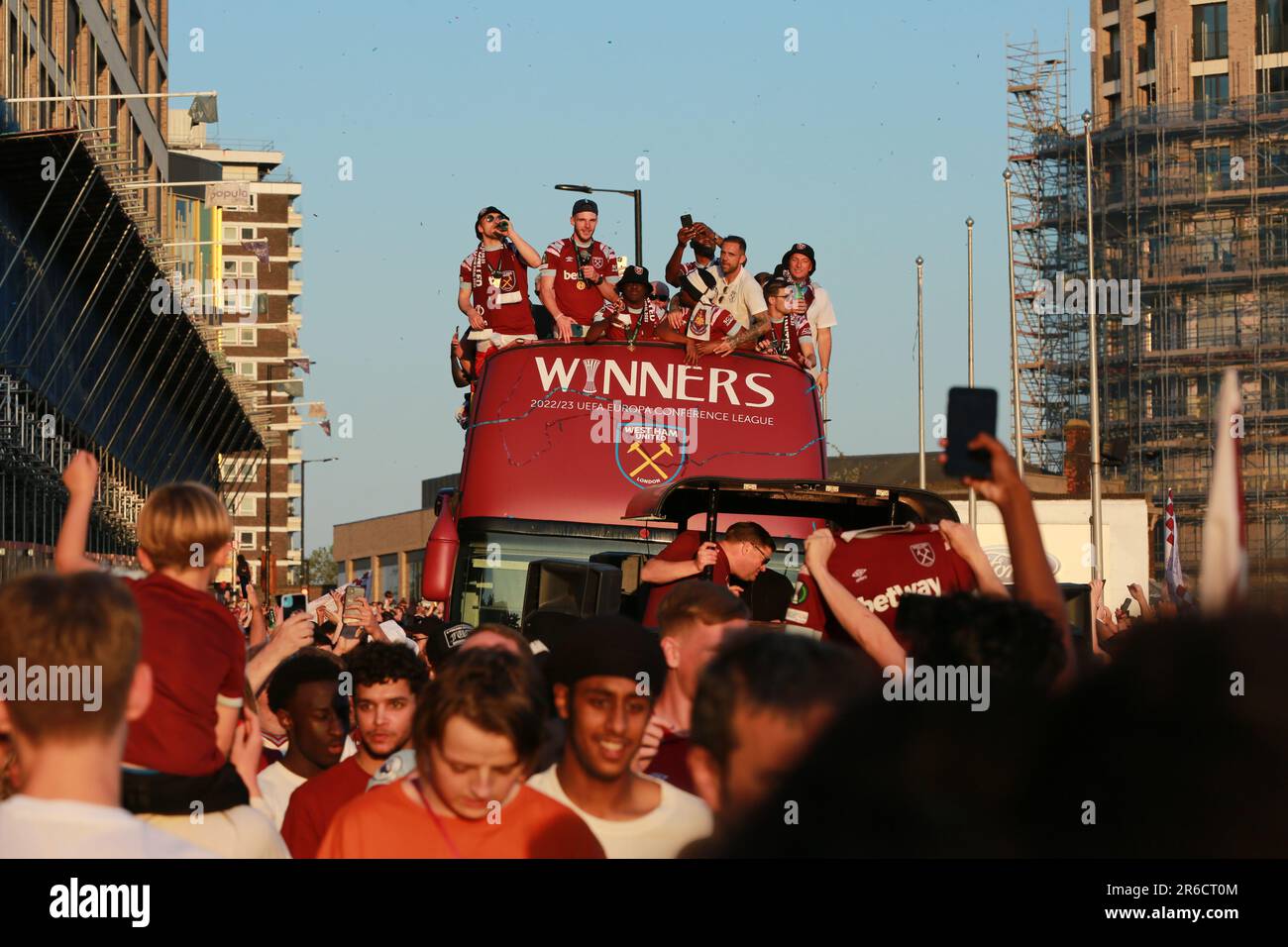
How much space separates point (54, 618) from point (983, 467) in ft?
6.52

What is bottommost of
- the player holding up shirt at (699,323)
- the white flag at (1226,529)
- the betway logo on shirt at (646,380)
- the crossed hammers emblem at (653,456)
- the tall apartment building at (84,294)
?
the white flag at (1226,529)

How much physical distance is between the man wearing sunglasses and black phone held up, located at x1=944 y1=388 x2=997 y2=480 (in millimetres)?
3426

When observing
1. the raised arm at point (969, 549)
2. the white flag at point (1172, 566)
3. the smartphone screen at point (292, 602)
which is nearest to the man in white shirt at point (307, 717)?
the raised arm at point (969, 549)

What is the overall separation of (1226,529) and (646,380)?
11.0 meters

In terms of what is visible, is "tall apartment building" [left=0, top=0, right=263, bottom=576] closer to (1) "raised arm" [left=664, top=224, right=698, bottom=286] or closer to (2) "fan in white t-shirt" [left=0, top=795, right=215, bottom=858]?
(1) "raised arm" [left=664, top=224, right=698, bottom=286]

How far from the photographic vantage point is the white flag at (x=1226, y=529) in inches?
108

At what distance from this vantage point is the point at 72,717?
353 centimetres

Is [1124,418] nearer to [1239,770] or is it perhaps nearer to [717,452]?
[717,452]

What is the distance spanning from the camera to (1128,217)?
76.5 meters

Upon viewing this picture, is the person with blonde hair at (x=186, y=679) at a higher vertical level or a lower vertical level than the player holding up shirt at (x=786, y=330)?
lower

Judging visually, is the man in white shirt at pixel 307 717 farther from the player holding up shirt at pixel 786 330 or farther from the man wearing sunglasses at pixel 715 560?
the player holding up shirt at pixel 786 330

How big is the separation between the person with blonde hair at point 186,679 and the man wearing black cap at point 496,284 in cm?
999

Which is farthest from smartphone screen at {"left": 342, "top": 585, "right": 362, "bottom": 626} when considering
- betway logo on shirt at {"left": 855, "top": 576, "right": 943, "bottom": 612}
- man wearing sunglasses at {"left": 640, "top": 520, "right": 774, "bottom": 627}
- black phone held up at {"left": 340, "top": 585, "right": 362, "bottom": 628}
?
betway logo on shirt at {"left": 855, "top": 576, "right": 943, "bottom": 612}

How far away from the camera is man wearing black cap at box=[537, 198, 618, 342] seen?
1575 centimetres
